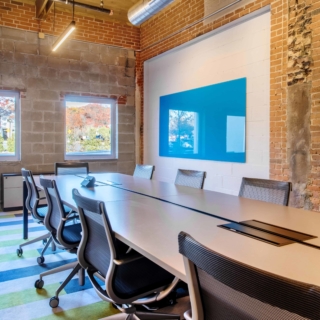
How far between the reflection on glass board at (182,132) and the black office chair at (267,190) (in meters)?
2.63

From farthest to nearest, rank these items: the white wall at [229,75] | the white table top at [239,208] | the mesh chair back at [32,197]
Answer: the white wall at [229,75] < the mesh chair back at [32,197] < the white table top at [239,208]

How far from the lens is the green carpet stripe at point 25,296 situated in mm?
2542

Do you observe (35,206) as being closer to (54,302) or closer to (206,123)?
(54,302)

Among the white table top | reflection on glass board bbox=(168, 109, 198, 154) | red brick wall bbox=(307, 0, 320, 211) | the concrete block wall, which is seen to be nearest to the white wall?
reflection on glass board bbox=(168, 109, 198, 154)

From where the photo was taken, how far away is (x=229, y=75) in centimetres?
490

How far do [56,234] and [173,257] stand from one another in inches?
62.4

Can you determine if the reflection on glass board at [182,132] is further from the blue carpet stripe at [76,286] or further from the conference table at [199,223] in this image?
the blue carpet stripe at [76,286]

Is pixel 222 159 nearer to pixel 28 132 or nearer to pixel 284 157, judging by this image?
pixel 284 157

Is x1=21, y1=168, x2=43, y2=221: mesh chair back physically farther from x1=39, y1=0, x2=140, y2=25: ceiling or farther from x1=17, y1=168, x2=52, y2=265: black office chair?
x1=39, y1=0, x2=140, y2=25: ceiling

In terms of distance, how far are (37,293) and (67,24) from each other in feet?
17.2

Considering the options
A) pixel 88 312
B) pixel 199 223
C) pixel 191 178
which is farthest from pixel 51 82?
pixel 199 223

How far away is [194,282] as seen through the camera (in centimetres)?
111

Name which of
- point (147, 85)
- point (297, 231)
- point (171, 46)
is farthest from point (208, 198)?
point (147, 85)

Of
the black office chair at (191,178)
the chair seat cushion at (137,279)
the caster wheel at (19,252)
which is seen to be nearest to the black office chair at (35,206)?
the caster wheel at (19,252)
